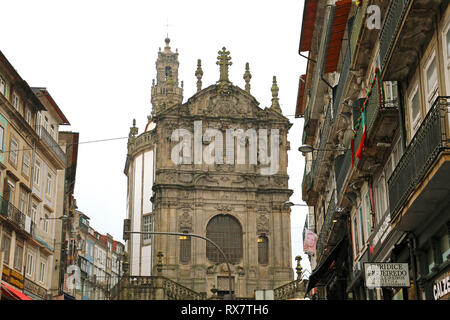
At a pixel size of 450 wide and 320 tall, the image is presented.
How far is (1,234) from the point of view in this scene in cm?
3200

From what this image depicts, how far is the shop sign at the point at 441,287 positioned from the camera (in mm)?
14727

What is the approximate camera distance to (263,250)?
181 ft

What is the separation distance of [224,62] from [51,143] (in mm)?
20917

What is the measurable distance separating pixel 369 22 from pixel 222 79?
1550 inches

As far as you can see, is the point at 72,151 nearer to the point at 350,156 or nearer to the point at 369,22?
the point at 350,156

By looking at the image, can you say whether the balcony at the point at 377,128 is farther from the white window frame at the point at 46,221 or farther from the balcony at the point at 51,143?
the white window frame at the point at 46,221

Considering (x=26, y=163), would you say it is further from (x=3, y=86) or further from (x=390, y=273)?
(x=390, y=273)

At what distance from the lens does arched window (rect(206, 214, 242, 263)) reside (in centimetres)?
5412

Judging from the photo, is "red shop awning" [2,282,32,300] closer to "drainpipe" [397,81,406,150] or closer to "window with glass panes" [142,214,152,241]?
"drainpipe" [397,81,406,150]

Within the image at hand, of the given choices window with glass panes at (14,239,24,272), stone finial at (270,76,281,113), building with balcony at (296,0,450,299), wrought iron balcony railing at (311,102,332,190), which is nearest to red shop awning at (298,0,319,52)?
building with balcony at (296,0,450,299)

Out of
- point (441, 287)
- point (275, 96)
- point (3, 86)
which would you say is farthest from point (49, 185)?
point (441, 287)

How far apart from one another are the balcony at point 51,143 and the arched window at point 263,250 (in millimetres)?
17396

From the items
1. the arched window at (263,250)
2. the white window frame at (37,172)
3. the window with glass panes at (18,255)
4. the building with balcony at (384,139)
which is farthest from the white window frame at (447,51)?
the arched window at (263,250)
